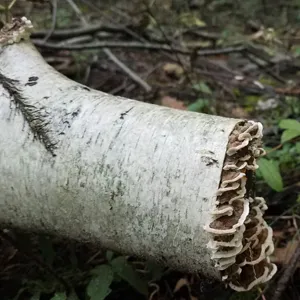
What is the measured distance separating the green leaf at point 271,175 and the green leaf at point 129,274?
538 millimetres

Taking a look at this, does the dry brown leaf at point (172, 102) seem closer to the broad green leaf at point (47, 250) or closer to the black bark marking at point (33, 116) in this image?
the broad green leaf at point (47, 250)

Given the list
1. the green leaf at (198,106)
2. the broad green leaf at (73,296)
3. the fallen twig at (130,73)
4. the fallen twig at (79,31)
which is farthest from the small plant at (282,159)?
the fallen twig at (79,31)

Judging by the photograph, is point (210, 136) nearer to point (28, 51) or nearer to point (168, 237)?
point (168, 237)

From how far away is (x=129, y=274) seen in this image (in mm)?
1664

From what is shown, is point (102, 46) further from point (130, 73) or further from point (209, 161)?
point (209, 161)

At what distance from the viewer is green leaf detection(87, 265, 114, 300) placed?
154 centimetres

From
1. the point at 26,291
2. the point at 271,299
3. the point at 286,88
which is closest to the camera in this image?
the point at 271,299

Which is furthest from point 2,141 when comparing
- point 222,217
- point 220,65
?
point 220,65

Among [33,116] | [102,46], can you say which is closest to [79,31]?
[102,46]

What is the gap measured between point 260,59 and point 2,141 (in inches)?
104

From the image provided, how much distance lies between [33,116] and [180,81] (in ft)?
6.87

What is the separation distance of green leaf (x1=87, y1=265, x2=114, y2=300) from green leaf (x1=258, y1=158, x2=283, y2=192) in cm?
61

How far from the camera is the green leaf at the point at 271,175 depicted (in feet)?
5.66

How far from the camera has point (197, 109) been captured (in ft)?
8.39
